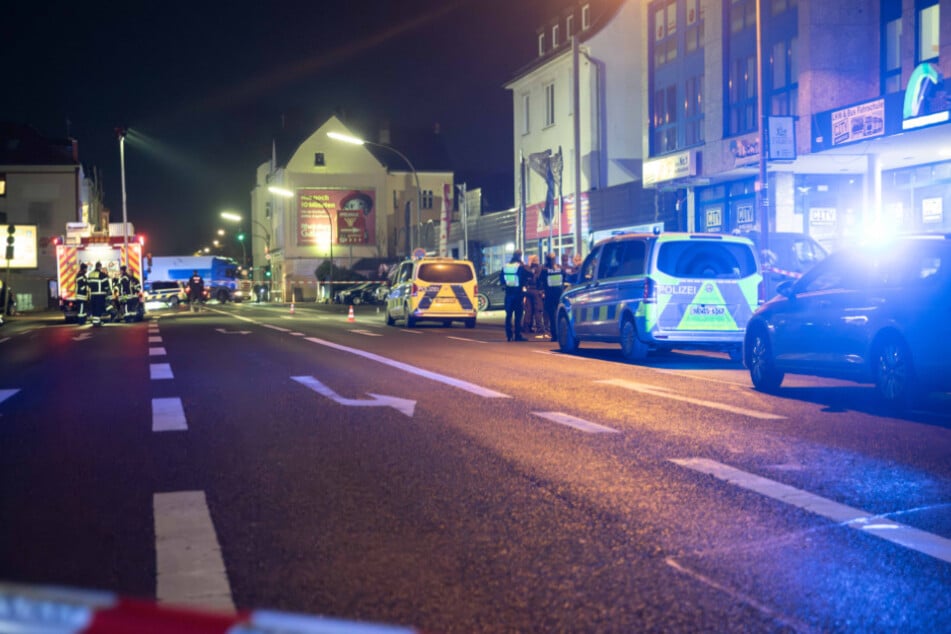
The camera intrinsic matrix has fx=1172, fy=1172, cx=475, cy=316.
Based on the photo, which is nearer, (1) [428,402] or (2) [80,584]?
(2) [80,584]

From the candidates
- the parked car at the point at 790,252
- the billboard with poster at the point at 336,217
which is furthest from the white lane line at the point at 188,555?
the billboard with poster at the point at 336,217

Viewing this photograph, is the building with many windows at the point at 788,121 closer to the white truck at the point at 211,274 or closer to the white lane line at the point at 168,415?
the white lane line at the point at 168,415

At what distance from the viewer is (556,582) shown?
14.5 feet

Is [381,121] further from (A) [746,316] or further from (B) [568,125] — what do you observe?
(A) [746,316]

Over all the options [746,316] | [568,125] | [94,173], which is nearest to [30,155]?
[94,173]

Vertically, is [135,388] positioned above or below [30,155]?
below

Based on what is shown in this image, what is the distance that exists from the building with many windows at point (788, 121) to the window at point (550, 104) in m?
5.62

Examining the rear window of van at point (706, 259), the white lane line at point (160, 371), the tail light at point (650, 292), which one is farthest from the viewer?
the rear window of van at point (706, 259)

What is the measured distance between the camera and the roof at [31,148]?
93.9 metres

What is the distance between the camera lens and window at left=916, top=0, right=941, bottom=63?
27938 mm

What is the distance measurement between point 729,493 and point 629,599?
7.52ft

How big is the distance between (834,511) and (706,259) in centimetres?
1172

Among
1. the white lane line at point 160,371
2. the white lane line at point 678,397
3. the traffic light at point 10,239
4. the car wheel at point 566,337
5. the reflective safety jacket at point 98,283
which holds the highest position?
the traffic light at point 10,239

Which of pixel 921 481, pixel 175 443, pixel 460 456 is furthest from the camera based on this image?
pixel 175 443
